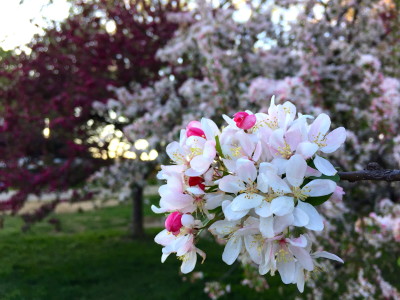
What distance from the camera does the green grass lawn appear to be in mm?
4406

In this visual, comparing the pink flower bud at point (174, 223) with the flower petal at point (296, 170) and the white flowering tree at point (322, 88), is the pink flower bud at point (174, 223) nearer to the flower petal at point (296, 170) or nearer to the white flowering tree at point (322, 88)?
the flower petal at point (296, 170)

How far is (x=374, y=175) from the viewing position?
89cm

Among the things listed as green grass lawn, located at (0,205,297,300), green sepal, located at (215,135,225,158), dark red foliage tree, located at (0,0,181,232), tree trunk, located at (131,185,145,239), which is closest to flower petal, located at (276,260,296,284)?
green sepal, located at (215,135,225,158)

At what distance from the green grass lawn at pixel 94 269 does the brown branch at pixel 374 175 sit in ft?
11.9

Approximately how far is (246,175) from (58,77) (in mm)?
4754

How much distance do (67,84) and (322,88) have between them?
2.71 metres

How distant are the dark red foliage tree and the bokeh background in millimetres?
19

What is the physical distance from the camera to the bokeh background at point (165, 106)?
380 cm

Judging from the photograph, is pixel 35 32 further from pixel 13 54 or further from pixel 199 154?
pixel 199 154

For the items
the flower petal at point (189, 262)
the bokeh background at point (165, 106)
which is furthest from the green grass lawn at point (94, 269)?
the flower petal at point (189, 262)

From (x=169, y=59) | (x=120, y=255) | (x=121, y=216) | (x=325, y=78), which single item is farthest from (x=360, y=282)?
(x=121, y=216)

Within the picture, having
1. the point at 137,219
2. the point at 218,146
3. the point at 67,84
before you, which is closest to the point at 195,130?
the point at 218,146

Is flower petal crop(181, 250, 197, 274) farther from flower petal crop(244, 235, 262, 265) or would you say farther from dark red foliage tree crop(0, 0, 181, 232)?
dark red foliage tree crop(0, 0, 181, 232)

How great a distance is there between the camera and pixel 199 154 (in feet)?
3.01
